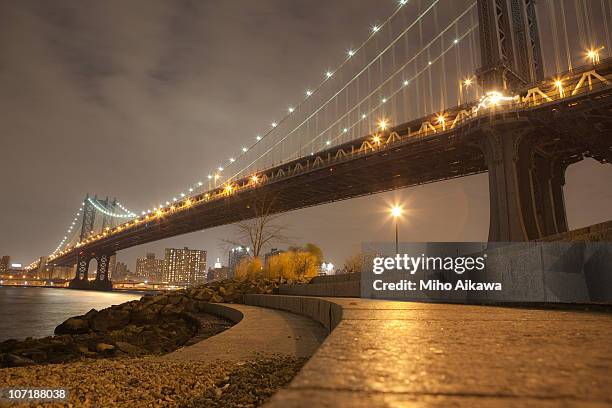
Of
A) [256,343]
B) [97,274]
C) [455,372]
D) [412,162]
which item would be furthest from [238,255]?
[97,274]

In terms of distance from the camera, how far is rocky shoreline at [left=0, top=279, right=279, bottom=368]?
23.9 ft

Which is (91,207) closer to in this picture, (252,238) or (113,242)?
(113,242)

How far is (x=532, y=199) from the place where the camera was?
2366 centimetres

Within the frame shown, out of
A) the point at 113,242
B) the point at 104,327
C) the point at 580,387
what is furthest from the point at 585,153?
the point at 113,242

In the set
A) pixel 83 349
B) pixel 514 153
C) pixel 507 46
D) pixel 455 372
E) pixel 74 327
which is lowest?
pixel 74 327

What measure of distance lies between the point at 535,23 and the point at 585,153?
10.1 m

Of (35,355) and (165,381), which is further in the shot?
(35,355)

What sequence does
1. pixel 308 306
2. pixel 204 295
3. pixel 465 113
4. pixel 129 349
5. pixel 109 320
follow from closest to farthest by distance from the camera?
pixel 129 349 < pixel 308 306 < pixel 109 320 < pixel 204 295 < pixel 465 113

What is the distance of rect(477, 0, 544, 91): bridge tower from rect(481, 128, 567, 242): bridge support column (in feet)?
11.6

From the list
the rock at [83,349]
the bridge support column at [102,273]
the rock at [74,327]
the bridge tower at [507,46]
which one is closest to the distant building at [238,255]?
the rock at [74,327]

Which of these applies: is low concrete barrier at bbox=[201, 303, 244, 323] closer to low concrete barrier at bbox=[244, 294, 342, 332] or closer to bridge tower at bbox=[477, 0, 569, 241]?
low concrete barrier at bbox=[244, 294, 342, 332]

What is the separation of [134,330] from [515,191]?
69.1 feet

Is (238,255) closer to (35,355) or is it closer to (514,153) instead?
(514,153)

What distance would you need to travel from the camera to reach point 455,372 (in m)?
1.44
